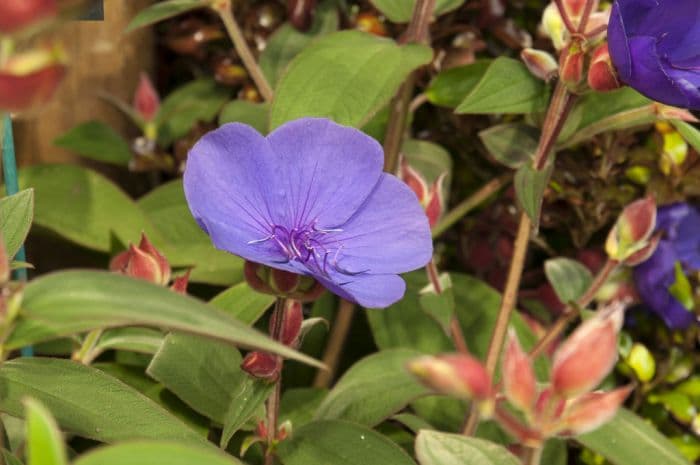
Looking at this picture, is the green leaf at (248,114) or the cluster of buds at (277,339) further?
the green leaf at (248,114)

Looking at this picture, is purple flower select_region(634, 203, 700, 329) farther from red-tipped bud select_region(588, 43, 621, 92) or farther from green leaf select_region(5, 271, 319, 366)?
green leaf select_region(5, 271, 319, 366)

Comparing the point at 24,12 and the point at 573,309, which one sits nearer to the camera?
the point at 24,12

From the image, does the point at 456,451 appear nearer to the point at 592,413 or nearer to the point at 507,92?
the point at 592,413

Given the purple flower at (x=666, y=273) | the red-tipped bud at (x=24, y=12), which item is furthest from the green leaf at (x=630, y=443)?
the red-tipped bud at (x=24, y=12)

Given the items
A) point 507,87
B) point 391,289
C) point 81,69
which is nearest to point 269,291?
point 391,289

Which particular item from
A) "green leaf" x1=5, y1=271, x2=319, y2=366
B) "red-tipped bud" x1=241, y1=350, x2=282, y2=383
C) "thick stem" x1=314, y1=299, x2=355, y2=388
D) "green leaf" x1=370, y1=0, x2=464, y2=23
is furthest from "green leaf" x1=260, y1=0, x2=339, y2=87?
"green leaf" x1=5, y1=271, x2=319, y2=366

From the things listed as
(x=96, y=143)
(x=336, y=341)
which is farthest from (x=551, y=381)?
(x=96, y=143)

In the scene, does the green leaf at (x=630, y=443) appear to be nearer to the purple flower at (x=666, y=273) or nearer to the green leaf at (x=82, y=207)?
the purple flower at (x=666, y=273)

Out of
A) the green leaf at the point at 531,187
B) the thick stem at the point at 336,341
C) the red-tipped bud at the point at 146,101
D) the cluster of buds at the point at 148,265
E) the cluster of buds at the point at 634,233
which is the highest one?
the green leaf at the point at 531,187
